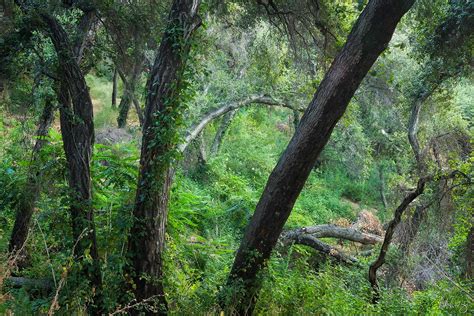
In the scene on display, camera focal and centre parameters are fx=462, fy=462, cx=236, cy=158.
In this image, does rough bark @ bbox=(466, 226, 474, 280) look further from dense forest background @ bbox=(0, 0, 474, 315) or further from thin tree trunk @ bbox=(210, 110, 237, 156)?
thin tree trunk @ bbox=(210, 110, 237, 156)

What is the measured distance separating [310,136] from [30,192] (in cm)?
359

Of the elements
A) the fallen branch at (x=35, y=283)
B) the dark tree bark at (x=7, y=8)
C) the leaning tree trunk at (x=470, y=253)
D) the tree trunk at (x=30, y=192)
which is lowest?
the fallen branch at (x=35, y=283)

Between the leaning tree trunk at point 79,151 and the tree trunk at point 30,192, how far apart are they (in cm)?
88

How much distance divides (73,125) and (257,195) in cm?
973

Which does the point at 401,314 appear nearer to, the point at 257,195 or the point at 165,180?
the point at 165,180

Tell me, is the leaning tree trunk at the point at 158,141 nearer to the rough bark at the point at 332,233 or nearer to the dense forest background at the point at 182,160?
the dense forest background at the point at 182,160

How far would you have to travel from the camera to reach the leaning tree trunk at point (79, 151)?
16.2ft

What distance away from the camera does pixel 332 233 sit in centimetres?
1219

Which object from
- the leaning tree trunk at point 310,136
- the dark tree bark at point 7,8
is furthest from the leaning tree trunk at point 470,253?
the dark tree bark at point 7,8

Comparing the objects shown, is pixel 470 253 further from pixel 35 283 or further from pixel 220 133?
pixel 220 133

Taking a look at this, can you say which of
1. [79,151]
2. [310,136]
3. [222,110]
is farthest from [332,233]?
[79,151]

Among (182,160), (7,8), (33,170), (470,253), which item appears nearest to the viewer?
(7,8)

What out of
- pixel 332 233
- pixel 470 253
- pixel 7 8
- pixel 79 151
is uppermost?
pixel 7 8

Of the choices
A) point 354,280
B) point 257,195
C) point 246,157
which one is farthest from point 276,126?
point 354,280
